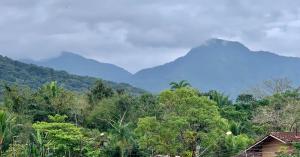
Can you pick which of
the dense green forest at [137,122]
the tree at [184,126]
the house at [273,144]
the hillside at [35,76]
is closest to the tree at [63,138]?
the dense green forest at [137,122]

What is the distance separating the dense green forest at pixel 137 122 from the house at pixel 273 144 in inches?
110

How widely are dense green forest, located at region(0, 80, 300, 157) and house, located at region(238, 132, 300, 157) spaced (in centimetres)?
278

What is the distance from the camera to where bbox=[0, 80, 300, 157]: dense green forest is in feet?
133

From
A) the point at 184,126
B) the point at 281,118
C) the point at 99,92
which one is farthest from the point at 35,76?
the point at 184,126

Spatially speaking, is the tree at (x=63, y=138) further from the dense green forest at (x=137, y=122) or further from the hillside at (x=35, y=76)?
the hillside at (x=35, y=76)

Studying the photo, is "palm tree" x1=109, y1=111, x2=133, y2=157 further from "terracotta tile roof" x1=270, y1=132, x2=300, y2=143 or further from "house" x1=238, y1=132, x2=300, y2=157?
"terracotta tile roof" x1=270, y1=132, x2=300, y2=143

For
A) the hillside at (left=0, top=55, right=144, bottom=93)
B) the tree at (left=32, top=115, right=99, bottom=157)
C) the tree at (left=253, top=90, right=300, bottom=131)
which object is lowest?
the tree at (left=32, top=115, right=99, bottom=157)

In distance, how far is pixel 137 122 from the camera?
5300 cm

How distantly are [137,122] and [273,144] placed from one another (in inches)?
624

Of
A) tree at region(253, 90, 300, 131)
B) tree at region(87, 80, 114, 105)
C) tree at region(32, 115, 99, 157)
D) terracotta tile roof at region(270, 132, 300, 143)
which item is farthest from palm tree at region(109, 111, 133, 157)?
tree at region(87, 80, 114, 105)

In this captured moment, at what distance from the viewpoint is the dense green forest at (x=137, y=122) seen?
40656 millimetres

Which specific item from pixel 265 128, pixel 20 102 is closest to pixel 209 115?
pixel 265 128

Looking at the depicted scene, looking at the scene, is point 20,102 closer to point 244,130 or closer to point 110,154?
point 110,154

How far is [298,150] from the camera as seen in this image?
30141mm
